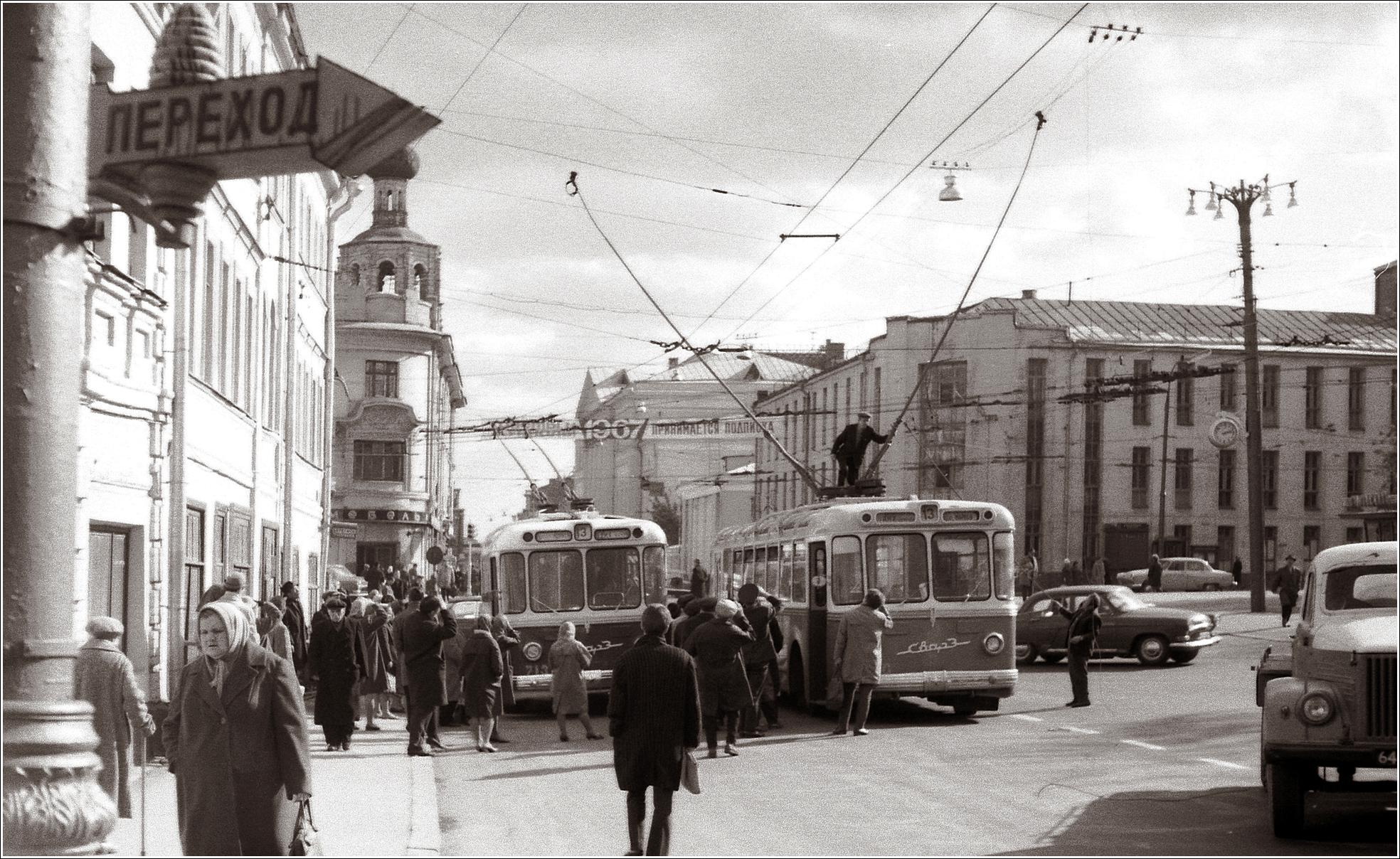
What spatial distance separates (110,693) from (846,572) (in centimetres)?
1138

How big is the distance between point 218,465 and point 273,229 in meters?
6.63

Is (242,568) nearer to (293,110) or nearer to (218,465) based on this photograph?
(218,465)

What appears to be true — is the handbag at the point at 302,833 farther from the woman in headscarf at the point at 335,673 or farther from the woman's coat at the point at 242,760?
the woman in headscarf at the point at 335,673

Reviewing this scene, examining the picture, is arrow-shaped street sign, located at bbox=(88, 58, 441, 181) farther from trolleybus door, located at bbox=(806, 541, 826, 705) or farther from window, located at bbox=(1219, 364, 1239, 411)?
window, located at bbox=(1219, 364, 1239, 411)

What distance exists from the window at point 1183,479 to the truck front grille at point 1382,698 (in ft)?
201

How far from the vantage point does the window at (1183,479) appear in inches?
2771

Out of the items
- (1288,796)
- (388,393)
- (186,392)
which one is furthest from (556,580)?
(388,393)

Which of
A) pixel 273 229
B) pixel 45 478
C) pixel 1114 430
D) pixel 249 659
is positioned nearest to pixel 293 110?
pixel 45 478

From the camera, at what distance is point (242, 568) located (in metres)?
22.3

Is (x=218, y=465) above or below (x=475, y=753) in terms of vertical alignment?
above

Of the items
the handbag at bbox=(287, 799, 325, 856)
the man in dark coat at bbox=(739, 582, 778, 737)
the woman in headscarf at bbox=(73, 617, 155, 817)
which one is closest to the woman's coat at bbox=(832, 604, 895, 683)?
the man in dark coat at bbox=(739, 582, 778, 737)

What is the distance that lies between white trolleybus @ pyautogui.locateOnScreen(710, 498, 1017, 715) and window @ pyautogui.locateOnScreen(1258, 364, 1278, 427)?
5421cm

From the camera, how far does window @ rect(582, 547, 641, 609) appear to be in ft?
77.5

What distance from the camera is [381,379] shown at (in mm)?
69125
